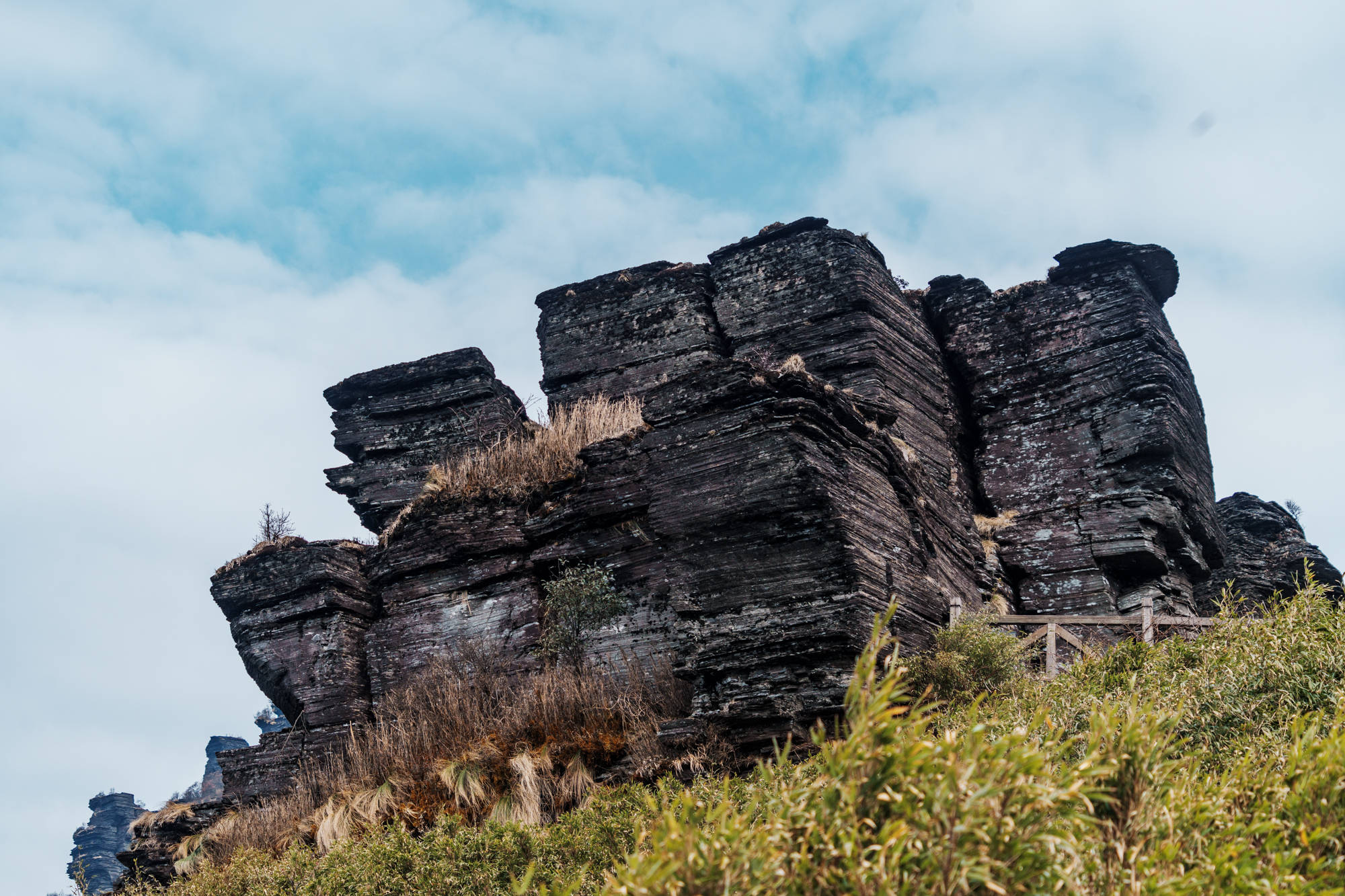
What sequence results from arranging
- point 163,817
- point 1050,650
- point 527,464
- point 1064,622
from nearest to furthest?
point 1064,622
point 1050,650
point 527,464
point 163,817

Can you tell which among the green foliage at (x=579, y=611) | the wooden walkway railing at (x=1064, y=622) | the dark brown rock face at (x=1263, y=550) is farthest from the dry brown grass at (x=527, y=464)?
the dark brown rock face at (x=1263, y=550)

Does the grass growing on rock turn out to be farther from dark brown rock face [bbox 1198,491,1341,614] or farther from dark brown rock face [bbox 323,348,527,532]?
dark brown rock face [bbox 1198,491,1341,614]

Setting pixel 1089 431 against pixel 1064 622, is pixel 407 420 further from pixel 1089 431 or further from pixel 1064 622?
pixel 1089 431

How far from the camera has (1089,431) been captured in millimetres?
15875

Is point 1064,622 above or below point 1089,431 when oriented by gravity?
below

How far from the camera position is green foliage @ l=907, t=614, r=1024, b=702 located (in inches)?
350

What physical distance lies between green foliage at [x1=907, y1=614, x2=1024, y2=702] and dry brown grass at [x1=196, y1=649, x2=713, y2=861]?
2333mm

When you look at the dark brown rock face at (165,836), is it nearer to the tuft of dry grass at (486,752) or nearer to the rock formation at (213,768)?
the tuft of dry grass at (486,752)

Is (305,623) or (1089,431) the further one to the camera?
(1089,431)

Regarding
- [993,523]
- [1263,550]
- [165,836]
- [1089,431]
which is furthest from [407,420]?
[1263,550]

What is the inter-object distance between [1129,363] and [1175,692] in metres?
10.6

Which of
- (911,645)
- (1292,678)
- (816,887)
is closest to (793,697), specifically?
(911,645)

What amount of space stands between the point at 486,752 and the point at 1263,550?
19317 mm

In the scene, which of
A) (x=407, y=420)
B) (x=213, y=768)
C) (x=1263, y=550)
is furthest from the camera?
(x=213, y=768)
